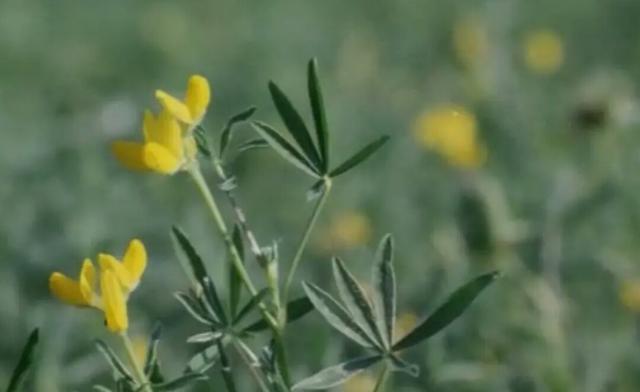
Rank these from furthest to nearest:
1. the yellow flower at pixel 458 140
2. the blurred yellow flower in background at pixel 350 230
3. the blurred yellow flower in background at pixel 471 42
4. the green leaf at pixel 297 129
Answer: the blurred yellow flower in background at pixel 471 42, the yellow flower at pixel 458 140, the blurred yellow flower in background at pixel 350 230, the green leaf at pixel 297 129

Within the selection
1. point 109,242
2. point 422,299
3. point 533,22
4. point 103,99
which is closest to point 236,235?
point 422,299

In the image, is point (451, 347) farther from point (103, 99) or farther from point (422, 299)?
point (103, 99)

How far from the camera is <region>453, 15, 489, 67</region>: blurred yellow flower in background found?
167 inches

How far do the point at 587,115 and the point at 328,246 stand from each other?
1.48ft

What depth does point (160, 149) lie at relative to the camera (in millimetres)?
1495

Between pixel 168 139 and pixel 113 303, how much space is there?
13 centimetres

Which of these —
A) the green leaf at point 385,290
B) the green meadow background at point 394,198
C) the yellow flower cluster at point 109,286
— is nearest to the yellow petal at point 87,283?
the yellow flower cluster at point 109,286

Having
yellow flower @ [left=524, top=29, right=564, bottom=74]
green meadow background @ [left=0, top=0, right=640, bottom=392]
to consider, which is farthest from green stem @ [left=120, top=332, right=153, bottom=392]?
yellow flower @ [left=524, top=29, right=564, bottom=74]

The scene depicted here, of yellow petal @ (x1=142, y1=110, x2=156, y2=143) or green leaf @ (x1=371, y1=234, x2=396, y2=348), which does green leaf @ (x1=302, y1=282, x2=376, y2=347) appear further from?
yellow petal @ (x1=142, y1=110, x2=156, y2=143)

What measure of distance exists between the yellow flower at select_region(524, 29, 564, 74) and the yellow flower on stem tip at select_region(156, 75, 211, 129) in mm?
3080

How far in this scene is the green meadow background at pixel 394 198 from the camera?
2.44 m

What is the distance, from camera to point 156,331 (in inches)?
60.4

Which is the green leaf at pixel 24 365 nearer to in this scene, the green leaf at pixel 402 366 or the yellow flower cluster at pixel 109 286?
the yellow flower cluster at pixel 109 286

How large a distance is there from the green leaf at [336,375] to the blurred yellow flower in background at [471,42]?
2592 mm
